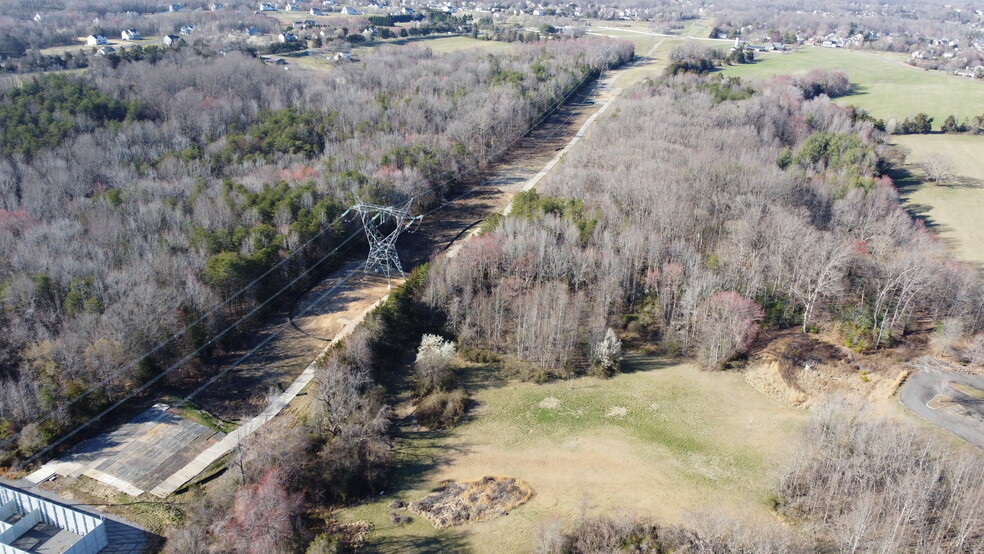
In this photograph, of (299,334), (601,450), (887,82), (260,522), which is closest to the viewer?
(260,522)

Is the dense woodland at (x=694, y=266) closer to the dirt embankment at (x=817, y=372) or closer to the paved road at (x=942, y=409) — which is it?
the dirt embankment at (x=817, y=372)

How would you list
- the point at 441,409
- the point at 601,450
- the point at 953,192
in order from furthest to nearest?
the point at 953,192 → the point at 441,409 → the point at 601,450

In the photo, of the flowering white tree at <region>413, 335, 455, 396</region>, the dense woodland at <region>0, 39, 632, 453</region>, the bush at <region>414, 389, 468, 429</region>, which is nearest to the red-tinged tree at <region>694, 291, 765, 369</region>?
the bush at <region>414, 389, 468, 429</region>

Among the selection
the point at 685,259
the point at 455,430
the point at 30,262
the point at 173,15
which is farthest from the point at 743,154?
the point at 173,15

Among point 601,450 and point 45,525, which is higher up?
point 45,525

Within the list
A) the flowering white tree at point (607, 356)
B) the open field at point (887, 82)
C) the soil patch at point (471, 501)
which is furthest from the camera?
the open field at point (887, 82)

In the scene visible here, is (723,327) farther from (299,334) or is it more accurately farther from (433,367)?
(299,334)

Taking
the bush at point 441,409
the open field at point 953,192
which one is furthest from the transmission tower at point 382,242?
the open field at point 953,192

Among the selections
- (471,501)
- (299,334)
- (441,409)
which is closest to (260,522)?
(471,501)
